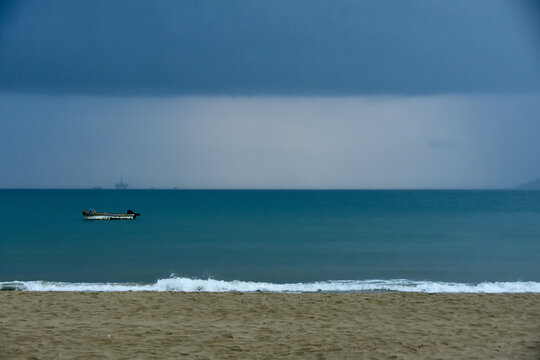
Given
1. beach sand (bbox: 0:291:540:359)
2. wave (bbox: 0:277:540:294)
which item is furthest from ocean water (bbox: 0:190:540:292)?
beach sand (bbox: 0:291:540:359)

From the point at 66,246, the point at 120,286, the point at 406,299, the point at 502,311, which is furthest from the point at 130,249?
the point at 502,311

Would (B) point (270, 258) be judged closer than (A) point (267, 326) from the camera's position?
No

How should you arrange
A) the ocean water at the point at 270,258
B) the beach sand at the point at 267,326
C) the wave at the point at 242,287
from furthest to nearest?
the ocean water at the point at 270,258
the wave at the point at 242,287
the beach sand at the point at 267,326

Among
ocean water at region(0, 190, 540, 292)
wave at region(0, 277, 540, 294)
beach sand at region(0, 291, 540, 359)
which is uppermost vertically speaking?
beach sand at region(0, 291, 540, 359)

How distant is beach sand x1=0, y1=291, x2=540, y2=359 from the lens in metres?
7.55

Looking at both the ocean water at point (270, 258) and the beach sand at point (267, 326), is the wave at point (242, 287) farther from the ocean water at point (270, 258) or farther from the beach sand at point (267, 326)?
the beach sand at point (267, 326)

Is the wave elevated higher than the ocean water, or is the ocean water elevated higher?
the wave

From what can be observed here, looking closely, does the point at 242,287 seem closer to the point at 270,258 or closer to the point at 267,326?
the point at 267,326

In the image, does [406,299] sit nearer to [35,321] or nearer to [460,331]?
[460,331]

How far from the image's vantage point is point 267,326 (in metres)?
9.18

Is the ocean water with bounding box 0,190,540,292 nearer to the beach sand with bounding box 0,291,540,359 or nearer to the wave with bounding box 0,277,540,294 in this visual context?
the wave with bounding box 0,277,540,294

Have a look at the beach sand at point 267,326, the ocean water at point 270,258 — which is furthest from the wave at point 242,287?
the beach sand at point 267,326

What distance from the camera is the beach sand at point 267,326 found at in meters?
7.55

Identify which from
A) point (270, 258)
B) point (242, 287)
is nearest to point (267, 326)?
point (242, 287)
